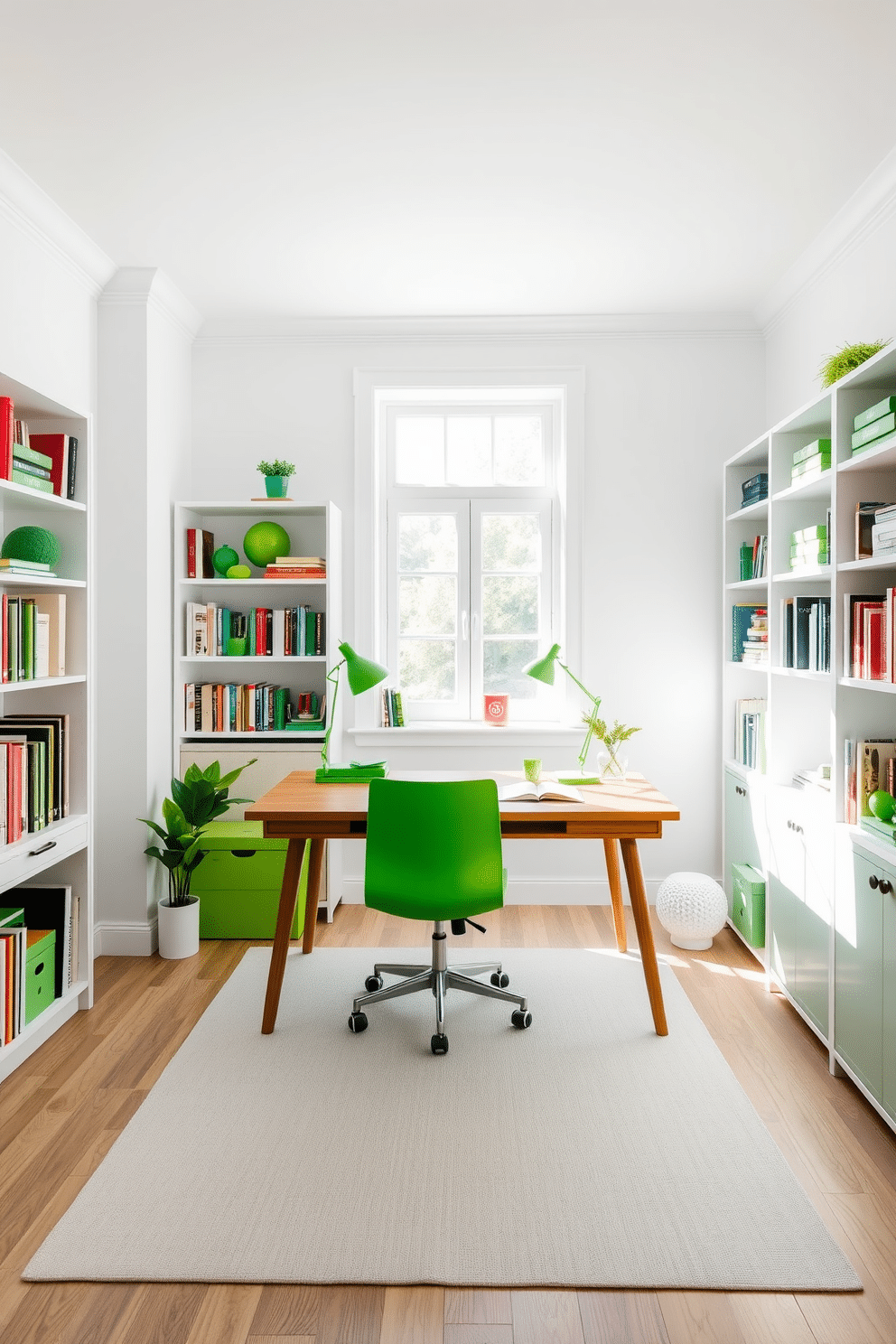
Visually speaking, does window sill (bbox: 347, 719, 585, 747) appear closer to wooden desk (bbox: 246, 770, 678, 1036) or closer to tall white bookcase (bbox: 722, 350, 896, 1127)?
tall white bookcase (bbox: 722, 350, 896, 1127)

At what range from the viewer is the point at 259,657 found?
13.2ft

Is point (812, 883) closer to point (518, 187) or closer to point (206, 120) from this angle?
point (518, 187)

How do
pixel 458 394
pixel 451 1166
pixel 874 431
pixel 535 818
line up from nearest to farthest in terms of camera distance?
pixel 451 1166 < pixel 874 431 < pixel 535 818 < pixel 458 394

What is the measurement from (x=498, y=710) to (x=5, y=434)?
249 cm

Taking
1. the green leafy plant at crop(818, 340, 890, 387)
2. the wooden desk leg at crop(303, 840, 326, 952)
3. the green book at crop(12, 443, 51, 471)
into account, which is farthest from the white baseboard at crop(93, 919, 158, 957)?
the green leafy plant at crop(818, 340, 890, 387)

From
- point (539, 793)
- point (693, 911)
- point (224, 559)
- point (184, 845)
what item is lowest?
point (693, 911)

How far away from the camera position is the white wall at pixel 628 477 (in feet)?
13.9

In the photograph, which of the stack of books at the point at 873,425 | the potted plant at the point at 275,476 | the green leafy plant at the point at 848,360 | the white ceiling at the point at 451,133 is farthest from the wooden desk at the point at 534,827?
the white ceiling at the point at 451,133

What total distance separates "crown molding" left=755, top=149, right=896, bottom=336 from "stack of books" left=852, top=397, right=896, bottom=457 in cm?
87

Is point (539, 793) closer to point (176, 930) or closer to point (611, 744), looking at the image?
point (611, 744)

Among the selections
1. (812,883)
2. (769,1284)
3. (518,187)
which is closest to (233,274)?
(518,187)

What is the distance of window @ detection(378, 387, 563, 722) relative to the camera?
174 inches

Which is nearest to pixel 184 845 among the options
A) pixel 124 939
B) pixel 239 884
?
pixel 239 884

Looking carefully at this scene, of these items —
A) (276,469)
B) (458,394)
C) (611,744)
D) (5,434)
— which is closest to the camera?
(5,434)
